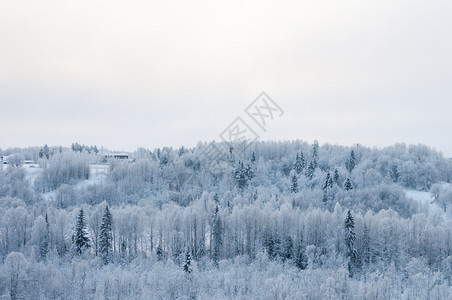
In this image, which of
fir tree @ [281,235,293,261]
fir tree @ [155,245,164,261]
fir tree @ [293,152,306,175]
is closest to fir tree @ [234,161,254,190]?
fir tree @ [293,152,306,175]

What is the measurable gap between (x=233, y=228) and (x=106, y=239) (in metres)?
22.5

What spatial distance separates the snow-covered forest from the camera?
50875 mm

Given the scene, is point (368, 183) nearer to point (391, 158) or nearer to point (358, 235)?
point (391, 158)

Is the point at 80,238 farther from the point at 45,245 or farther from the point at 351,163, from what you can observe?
the point at 351,163

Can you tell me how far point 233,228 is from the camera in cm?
7606

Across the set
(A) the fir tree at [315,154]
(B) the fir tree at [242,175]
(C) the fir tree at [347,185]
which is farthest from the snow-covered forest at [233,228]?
(A) the fir tree at [315,154]

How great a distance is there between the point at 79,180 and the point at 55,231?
51155 mm

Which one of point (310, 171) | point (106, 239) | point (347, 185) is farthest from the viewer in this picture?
point (310, 171)

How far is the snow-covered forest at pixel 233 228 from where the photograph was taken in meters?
50.9

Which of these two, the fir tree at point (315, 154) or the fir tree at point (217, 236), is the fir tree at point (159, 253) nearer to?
the fir tree at point (217, 236)

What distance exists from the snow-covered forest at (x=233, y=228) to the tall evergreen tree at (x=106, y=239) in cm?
18

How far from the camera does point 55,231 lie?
2744 inches

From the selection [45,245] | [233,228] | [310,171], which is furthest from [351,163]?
[45,245]

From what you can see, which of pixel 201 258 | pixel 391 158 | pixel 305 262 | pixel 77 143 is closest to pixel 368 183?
pixel 391 158
